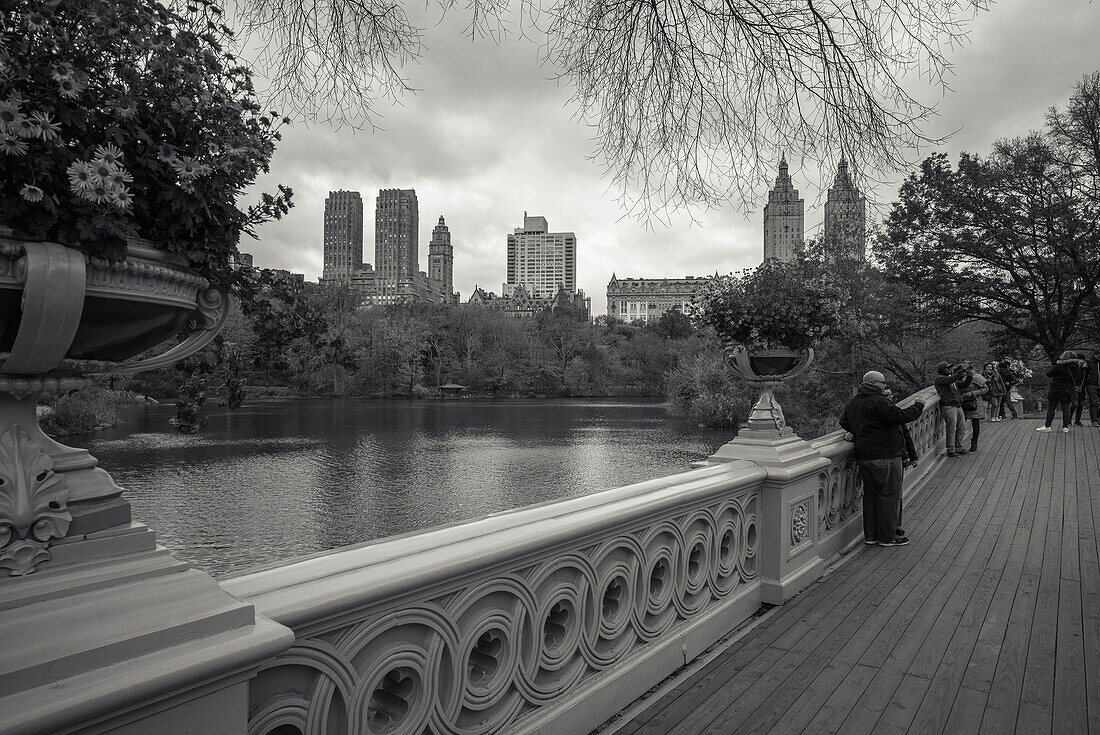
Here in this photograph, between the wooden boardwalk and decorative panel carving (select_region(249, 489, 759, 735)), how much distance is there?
0.38 m

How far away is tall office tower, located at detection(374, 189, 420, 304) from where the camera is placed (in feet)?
336

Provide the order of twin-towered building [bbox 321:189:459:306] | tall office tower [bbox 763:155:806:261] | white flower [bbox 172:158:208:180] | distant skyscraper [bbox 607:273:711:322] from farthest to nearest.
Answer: distant skyscraper [bbox 607:273:711:322] → twin-towered building [bbox 321:189:459:306] → tall office tower [bbox 763:155:806:261] → white flower [bbox 172:158:208:180]

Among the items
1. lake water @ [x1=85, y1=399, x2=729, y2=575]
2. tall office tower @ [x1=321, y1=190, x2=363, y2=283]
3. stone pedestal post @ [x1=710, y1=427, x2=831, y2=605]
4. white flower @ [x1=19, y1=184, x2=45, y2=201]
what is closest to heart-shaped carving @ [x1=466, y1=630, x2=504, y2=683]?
white flower @ [x1=19, y1=184, x2=45, y2=201]

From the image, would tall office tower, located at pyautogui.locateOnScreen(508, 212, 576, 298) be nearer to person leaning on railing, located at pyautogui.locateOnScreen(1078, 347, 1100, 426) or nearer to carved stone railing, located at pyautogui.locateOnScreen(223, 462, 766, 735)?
person leaning on railing, located at pyautogui.locateOnScreen(1078, 347, 1100, 426)

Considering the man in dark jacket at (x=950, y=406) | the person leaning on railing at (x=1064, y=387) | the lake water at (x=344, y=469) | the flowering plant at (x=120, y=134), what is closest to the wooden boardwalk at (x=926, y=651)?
the flowering plant at (x=120, y=134)

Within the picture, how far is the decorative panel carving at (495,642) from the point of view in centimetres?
157

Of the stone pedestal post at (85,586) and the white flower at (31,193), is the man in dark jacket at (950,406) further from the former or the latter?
the white flower at (31,193)

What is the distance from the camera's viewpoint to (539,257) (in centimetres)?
16475

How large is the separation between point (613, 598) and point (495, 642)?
766mm

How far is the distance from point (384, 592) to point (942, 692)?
8.91 ft

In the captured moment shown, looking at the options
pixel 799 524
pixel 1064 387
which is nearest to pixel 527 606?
pixel 799 524

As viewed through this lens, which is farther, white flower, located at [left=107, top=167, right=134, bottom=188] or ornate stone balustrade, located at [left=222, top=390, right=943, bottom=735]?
ornate stone balustrade, located at [left=222, top=390, right=943, bottom=735]

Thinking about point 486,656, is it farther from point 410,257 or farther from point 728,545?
point 410,257

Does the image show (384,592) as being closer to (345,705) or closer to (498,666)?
→ (345,705)
